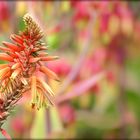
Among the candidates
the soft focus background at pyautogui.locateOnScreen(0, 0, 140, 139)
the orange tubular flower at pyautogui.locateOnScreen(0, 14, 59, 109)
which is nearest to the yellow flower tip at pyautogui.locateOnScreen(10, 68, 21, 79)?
the orange tubular flower at pyautogui.locateOnScreen(0, 14, 59, 109)

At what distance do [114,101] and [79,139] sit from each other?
37 centimetres

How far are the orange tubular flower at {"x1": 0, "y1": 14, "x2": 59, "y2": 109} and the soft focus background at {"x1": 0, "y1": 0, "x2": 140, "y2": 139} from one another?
1.12 meters

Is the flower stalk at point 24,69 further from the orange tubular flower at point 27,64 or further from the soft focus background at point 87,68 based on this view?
the soft focus background at point 87,68

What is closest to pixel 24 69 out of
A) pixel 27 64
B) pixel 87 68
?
pixel 27 64

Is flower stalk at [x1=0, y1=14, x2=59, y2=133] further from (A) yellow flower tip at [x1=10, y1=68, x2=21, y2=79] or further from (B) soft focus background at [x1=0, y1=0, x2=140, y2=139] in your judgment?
(B) soft focus background at [x1=0, y1=0, x2=140, y2=139]

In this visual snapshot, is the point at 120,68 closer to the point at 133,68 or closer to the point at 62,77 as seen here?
the point at 133,68

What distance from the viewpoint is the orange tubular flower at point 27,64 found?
95 cm

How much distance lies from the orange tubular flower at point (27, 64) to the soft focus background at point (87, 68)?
112 cm

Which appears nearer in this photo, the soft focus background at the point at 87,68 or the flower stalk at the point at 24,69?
the flower stalk at the point at 24,69

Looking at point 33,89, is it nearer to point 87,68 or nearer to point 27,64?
point 27,64

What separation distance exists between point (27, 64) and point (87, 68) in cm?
183

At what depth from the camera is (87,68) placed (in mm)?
2816

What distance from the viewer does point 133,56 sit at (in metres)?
3.33

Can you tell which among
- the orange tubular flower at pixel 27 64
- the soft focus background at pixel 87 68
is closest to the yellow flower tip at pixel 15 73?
the orange tubular flower at pixel 27 64
